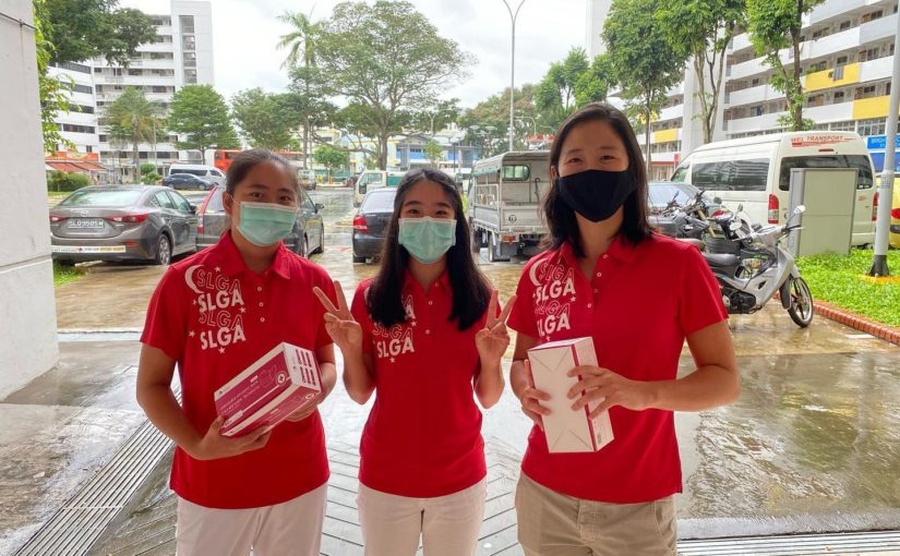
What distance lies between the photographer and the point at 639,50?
21891 millimetres

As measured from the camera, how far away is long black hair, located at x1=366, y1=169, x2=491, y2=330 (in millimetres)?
1774

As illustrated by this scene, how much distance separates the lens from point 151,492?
3.06 m

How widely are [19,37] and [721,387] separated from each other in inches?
203

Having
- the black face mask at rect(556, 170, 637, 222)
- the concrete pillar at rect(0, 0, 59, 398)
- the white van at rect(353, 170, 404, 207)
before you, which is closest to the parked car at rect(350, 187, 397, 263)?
the concrete pillar at rect(0, 0, 59, 398)

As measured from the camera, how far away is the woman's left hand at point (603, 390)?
4.47 ft

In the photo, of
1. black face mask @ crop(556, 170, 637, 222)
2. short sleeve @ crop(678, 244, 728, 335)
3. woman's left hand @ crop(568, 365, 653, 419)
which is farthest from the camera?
black face mask @ crop(556, 170, 637, 222)

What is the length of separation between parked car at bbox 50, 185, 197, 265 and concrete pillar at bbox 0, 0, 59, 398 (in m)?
4.81

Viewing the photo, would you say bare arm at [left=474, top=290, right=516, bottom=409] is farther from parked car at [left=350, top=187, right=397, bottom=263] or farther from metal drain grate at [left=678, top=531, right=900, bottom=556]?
parked car at [left=350, top=187, right=397, bottom=263]

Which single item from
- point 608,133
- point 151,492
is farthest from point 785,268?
point 151,492

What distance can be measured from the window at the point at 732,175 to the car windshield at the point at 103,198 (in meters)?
10.6

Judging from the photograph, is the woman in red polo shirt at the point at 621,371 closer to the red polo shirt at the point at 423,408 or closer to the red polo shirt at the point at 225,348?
the red polo shirt at the point at 423,408

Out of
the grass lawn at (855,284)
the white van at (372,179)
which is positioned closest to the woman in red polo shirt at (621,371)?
the grass lawn at (855,284)

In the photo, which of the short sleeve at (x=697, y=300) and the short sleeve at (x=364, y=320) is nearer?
the short sleeve at (x=697, y=300)

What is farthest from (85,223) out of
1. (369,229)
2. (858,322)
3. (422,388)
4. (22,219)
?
(858,322)
